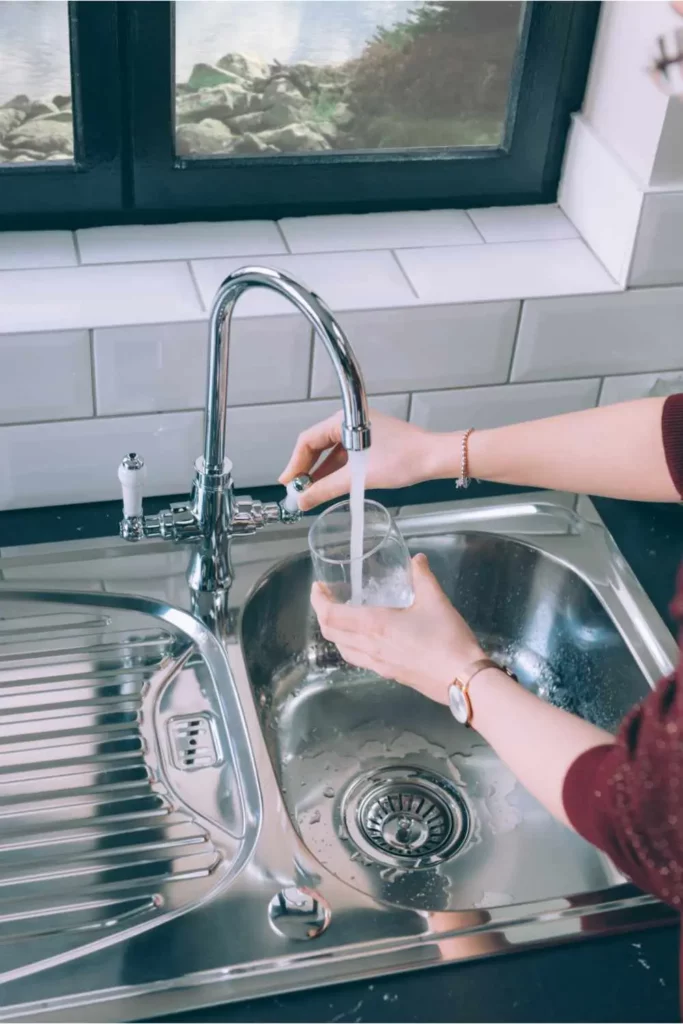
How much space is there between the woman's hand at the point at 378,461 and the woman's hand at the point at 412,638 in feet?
0.60

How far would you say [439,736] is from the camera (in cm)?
127

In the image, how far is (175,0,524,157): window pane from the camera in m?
1.30

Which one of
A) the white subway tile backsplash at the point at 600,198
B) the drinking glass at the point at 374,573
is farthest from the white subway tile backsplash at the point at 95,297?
the white subway tile backsplash at the point at 600,198

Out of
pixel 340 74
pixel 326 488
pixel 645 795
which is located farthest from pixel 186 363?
pixel 645 795

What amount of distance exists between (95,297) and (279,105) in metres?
0.34

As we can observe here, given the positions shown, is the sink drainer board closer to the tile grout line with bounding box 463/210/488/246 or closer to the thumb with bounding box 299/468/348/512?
the thumb with bounding box 299/468/348/512

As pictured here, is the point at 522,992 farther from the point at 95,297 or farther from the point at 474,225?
the point at 474,225

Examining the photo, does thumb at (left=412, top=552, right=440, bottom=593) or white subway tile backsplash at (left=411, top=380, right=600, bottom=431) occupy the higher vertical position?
thumb at (left=412, top=552, right=440, bottom=593)

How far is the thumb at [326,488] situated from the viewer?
1177 mm

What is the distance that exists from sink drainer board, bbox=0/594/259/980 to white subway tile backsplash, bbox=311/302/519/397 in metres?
0.35

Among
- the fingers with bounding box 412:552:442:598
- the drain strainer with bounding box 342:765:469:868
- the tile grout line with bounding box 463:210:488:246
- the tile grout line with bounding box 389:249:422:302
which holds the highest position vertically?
the tile grout line with bounding box 463:210:488:246

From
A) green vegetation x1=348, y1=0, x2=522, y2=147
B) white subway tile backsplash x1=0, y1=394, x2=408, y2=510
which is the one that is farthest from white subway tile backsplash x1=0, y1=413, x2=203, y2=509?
green vegetation x1=348, y1=0, x2=522, y2=147

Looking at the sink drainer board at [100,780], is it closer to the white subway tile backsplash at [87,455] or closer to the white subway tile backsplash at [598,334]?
the white subway tile backsplash at [87,455]

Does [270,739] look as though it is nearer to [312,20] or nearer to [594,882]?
[594,882]
